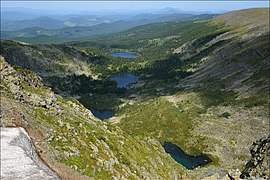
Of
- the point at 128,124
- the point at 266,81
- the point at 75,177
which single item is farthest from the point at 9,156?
the point at 266,81

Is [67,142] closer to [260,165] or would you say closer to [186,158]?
[260,165]

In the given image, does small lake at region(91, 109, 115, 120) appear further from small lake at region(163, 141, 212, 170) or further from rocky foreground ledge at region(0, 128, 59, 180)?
rocky foreground ledge at region(0, 128, 59, 180)

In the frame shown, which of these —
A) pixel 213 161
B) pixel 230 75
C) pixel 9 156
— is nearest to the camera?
pixel 9 156

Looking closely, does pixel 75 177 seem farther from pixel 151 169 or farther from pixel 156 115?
pixel 156 115

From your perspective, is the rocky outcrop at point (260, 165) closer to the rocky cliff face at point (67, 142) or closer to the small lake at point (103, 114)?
the rocky cliff face at point (67, 142)

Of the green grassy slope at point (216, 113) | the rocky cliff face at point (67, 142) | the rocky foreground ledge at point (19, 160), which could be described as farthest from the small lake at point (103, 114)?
the rocky foreground ledge at point (19, 160)

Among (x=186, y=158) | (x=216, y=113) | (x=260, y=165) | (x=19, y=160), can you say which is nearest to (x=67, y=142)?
(x=19, y=160)
